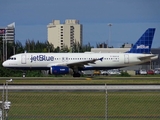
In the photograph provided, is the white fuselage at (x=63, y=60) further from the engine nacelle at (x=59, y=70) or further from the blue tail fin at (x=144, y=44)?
the engine nacelle at (x=59, y=70)

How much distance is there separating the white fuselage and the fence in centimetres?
3617

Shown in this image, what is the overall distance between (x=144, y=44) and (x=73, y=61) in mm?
11994

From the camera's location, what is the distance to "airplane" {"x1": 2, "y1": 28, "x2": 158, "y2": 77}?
2559 inches

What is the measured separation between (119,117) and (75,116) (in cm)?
174

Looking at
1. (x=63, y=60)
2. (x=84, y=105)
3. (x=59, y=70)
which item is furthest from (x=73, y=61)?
(x=84, y=105)

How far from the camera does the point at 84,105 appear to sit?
75.9 ft

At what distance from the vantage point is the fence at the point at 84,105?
764 inches

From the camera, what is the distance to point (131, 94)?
27438 mm

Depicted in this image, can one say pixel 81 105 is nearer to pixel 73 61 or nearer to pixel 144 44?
pixel 73 61

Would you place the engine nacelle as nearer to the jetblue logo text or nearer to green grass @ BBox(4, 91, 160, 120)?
the jetblue logo text

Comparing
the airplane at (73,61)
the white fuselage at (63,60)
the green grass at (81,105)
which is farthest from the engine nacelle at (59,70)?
the green grass at (81,105)

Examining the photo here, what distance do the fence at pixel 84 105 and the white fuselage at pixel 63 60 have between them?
119 ft

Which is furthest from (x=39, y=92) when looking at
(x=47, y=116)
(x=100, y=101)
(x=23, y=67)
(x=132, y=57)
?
(x=132, y=57)

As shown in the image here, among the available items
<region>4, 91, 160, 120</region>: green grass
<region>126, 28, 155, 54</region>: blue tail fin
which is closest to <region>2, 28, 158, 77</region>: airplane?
<region>126, 28, 155, 54</region>: blue tail fin
